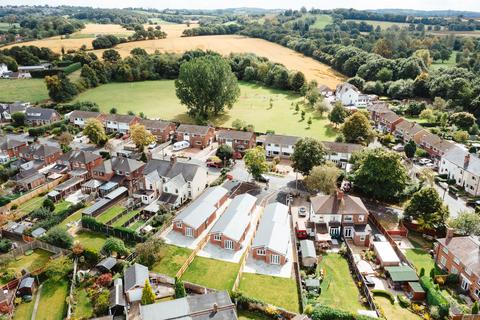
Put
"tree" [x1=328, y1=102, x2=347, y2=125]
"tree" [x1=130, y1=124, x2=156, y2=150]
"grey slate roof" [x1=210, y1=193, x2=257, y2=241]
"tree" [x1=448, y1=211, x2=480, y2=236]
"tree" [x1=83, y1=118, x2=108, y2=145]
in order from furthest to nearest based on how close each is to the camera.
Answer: "tree" [x1=328, y1=102, x2=347, y2=125] → "tree" [x1=83, y1=118, x2=108, y2=145] → "tree" [x1=130, y1=124, x2=156, y2=150] → "grey slate roof" [x1=210, y1=193, x2=257, y2=241] → "tree" [x1=448, y1=211, x2=480, y2=236]

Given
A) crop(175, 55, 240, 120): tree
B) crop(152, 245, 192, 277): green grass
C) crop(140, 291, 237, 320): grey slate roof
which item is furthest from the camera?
crop(175, 55, 240, 120): tree

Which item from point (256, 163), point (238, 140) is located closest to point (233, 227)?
point (256, 163)

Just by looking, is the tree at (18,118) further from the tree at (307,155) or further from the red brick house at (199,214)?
the tree at (307,155)

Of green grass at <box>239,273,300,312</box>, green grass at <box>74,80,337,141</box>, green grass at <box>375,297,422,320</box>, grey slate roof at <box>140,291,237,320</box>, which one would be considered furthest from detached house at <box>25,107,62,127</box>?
green grass at <box>375,297,422,320</box>

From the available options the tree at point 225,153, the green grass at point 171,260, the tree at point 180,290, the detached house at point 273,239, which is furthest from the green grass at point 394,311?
the tree at point 225,153

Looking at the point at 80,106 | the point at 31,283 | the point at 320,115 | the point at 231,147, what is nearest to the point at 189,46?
the point at 80,106

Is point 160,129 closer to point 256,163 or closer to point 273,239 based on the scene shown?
point 256,163

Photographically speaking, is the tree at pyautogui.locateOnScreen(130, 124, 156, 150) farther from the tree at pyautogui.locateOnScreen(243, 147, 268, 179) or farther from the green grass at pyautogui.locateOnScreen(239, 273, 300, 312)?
the green grass at pyautogui.locateOnScreen(239, 273, 300, 312)
